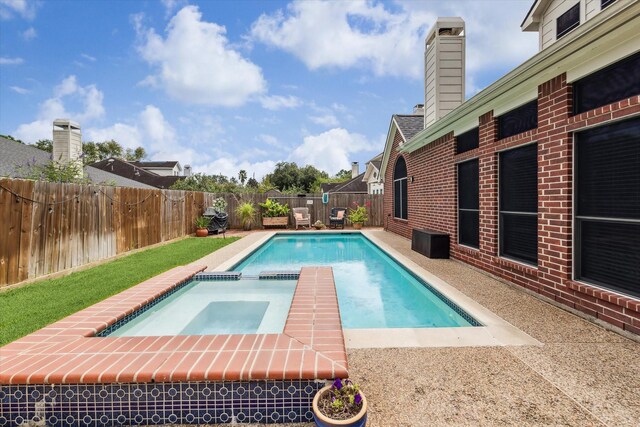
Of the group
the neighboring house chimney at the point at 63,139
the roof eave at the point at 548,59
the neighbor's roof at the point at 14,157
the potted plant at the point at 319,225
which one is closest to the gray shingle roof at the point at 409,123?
the roof eave at the point at 548,59

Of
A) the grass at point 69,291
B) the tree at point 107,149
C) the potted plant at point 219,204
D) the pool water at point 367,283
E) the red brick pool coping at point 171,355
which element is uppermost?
the tree at point 107,149

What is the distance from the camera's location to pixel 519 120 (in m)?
4.76

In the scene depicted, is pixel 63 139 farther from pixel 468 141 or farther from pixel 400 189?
pixel 468 141

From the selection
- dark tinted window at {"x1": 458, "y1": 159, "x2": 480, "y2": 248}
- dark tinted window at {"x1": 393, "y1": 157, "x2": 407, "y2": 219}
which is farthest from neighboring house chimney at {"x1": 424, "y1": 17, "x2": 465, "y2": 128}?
dark tinted window at {"x1": 393, "y1": 157, "x2": 407, "y2": 219}

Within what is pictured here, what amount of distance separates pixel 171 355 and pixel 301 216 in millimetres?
13484

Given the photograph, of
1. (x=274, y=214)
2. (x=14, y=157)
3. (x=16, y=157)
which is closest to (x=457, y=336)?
(x=274, y=214)

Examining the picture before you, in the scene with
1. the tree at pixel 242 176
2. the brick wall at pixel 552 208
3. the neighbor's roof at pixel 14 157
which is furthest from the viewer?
the tree at pixel 242 176

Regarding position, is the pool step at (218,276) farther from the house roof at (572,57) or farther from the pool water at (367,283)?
the house roof at (572,57)

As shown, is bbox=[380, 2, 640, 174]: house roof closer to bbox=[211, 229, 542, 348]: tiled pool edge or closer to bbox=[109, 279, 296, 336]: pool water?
bbox=[211, 229, 542, 348]: tiled pool edge

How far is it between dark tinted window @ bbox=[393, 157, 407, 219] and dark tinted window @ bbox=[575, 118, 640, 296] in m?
7.40

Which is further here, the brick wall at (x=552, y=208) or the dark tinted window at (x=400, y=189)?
the dark tinted window at (x=400, y=189)

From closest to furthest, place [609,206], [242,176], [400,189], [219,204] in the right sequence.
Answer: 1. [609,206]
2. [400,189]
3. [219,204]
4. [242,176]

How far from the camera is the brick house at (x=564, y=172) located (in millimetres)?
3088

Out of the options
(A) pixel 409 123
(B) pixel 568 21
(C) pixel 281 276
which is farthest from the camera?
(A) pixel 409 123
